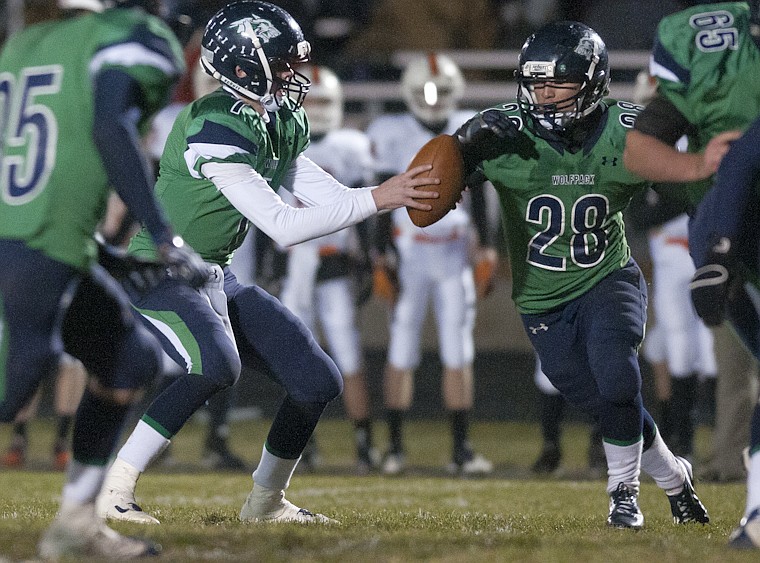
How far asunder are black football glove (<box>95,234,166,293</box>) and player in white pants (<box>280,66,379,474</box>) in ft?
11.8

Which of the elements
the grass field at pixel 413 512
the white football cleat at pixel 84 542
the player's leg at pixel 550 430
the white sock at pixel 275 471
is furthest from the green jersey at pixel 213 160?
the player's leg at pixel 550 430

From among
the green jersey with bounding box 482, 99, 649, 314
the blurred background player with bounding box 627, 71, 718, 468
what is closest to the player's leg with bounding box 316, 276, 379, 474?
the blurred background player with bounding box 627, 71, 718, 468

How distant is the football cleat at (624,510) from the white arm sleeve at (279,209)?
1276mm

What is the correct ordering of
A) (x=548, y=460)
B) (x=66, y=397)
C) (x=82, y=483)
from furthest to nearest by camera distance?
(x=66, y=397), (x=548, y=460), (x=82, y=483)

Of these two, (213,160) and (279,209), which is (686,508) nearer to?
(279,209)

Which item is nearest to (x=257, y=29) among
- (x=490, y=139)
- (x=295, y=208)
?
(x=295, y=208)

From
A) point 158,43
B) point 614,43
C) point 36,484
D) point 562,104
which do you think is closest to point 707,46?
point 562,104

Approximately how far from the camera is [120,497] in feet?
14.3

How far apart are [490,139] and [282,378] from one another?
3.55ft

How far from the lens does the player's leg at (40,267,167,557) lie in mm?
3381

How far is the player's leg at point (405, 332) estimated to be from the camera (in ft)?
23.9

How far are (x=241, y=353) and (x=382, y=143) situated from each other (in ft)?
11.1

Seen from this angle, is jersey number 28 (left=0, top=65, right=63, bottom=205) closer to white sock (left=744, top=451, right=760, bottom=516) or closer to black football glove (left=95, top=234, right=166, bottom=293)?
black football glove (left=95, top=234, right=166, bottom=293)

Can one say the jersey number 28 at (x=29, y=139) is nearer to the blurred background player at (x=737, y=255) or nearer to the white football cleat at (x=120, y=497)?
the white football cleat at (x=120, y=497)
